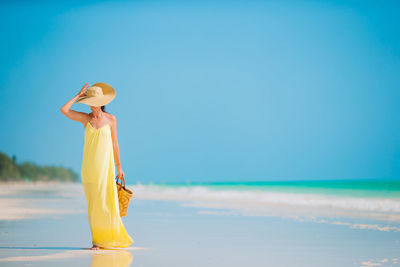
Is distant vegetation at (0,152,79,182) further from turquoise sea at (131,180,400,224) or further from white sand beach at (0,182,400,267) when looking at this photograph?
white sand beach at (0,182,400,267)

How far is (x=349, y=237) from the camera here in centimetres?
528

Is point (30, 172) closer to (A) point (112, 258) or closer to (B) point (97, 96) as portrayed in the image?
(B) point (97, 96)

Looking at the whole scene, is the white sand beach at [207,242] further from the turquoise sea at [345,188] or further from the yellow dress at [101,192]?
the turquoise sea at [345,188]

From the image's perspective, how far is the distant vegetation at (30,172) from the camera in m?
23.8

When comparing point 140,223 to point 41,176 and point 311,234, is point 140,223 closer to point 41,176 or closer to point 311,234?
point 311,234

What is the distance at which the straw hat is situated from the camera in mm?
4447

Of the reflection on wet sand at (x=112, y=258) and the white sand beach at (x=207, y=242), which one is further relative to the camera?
the white sand beach at (x=207, y=242)

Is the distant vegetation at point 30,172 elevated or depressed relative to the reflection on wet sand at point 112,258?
elevated

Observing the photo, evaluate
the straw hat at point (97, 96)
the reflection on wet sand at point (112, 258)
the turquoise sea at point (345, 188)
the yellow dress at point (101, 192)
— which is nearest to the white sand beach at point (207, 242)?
the reflection on wet sand at point (112, 258)

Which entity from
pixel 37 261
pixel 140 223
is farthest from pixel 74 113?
pixel 140 223

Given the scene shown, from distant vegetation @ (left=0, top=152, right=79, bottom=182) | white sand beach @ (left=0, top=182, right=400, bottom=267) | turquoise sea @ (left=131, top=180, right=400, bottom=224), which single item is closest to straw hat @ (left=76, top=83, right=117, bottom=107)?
white sand beach @ (left=0, top=182, right=400, bottom=267)

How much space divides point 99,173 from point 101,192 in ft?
0.55

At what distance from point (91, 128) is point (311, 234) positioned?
268cm

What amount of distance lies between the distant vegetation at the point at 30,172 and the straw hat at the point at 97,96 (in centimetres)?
2065
